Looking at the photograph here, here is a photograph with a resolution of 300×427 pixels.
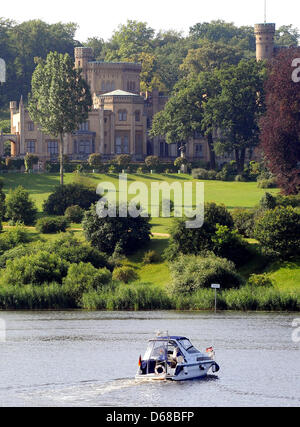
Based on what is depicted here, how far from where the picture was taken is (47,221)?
111 m

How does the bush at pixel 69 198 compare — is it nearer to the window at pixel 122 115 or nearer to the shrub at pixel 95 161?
the shrub at pixel 95 161

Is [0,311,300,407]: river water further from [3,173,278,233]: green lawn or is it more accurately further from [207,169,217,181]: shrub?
[207,169,217,181]: shrub

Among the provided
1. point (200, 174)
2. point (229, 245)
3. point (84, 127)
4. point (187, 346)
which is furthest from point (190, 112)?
point (187, 346)

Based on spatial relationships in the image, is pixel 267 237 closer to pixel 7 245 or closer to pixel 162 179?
pixel 7 245

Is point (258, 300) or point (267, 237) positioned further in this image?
point (267, 237)

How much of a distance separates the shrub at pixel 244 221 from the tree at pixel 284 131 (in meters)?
18.1

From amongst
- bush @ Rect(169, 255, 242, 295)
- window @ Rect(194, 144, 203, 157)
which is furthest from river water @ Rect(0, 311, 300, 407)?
window @ Rect(194, 144, 203, 157)

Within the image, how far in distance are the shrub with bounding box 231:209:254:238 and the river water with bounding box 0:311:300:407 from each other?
75.8 feet

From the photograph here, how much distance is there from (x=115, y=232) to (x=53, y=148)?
63063mm

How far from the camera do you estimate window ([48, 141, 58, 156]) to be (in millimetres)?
162125

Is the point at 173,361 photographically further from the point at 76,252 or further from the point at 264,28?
the point at 264,28

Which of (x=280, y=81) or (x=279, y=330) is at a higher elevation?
(x=280, y=81)

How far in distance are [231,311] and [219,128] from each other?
80860 millimetres

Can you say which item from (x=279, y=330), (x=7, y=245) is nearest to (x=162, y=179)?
(x=7, y=245)
